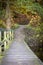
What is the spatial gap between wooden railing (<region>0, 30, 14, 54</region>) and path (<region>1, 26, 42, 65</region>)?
4cm

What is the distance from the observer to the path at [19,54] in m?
10.5

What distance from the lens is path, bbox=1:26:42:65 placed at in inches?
414

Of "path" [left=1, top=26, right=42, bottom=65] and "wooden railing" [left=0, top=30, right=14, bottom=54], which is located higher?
"wooden railing" [left=0, top=30, right=14, bottom=54]

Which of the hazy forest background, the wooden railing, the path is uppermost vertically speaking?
the hazy forest background

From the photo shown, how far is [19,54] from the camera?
10531mm

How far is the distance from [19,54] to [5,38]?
18cm

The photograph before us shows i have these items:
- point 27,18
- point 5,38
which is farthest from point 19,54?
point 27,18

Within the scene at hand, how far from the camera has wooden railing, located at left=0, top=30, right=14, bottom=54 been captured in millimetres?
10539

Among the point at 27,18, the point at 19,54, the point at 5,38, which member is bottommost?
the point at 19,54

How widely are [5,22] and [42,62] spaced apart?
455 millimetres

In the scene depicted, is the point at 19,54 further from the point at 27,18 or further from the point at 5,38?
the point at 27,18

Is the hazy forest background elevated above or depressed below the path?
above

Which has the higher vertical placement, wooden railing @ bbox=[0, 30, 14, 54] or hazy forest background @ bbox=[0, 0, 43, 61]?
hazy forest background @ bbox=[0, 0, 43, 61]

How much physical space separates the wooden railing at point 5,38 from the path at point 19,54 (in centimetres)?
4
